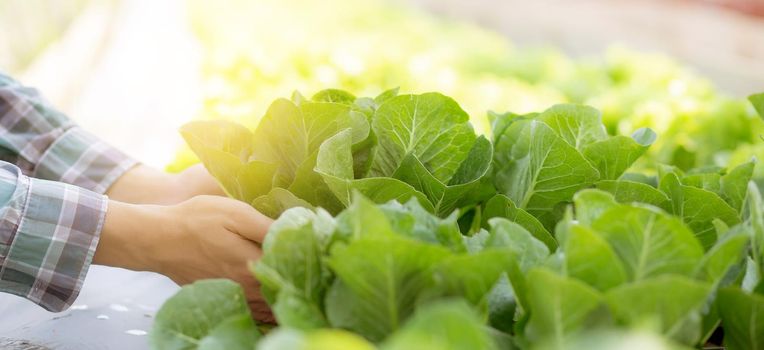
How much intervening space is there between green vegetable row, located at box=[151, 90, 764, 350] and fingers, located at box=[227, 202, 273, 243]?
33 millimetres

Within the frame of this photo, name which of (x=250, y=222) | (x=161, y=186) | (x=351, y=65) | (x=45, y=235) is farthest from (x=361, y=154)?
(x=351, y=65)

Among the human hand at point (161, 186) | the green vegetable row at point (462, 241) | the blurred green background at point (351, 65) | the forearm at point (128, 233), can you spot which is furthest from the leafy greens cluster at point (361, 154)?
the blurred green background at point (351, 65)

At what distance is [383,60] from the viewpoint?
341 centimetres

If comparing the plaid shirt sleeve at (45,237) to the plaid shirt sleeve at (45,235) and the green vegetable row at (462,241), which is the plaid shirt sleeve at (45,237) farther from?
the green vegetable row at (462,241)

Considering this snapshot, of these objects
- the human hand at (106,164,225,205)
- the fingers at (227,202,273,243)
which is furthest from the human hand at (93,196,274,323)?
the human hand at (106,164,225,205)

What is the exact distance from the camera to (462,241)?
0.86 meters

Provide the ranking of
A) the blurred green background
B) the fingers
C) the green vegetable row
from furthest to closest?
the blurred green background, the fingers, the green vegetable row

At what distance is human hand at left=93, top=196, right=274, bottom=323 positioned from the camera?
1059 mm

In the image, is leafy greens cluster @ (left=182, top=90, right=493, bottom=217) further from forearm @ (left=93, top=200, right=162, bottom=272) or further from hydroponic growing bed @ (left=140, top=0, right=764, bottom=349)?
forearm @ (left=93, top=200, right=162, bottom=272)

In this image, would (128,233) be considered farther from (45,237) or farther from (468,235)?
(468,235)

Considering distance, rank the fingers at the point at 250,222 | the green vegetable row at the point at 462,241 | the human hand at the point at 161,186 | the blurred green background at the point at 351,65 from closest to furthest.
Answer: the green vegetable row at the point at 462,241 → the fingers at the point at 250,222 → the human hand at the point at 161,186 → the blurred green background at the point at 351,65

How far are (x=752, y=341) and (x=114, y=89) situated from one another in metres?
2.71

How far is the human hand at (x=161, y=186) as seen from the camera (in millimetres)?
1561

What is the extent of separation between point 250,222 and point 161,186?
2.14 feet
